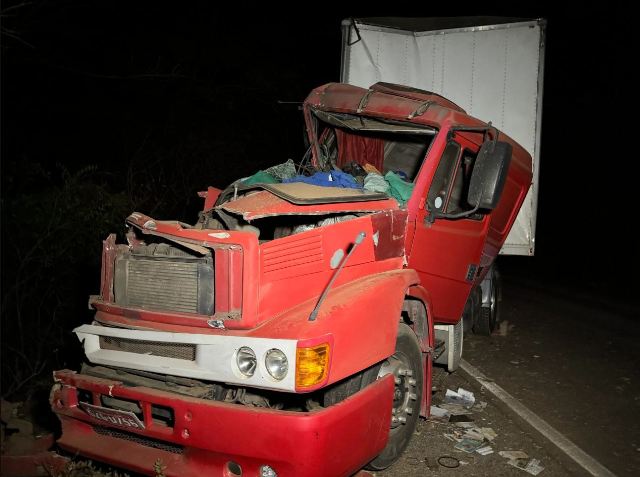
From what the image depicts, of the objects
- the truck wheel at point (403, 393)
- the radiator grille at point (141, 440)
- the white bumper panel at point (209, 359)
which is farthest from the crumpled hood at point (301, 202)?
the radiator grille at point (141, 440)

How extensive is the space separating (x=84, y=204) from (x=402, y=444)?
15.4ft

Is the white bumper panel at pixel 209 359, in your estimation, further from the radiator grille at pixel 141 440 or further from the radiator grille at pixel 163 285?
the radiator grille at pixel 141 440

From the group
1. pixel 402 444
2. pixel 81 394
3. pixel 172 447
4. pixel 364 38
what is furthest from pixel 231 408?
pixel 364 38

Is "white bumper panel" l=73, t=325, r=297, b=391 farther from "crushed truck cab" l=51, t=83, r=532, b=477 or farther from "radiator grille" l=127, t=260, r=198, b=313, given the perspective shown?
"radiator grille" l=127, t=260, r=198, b=313

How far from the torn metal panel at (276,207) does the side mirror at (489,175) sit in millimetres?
721

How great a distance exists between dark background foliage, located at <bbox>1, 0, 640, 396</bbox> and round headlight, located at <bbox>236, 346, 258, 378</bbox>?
3792 mm

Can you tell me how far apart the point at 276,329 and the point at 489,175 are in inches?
78.0

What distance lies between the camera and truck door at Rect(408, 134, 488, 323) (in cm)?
429

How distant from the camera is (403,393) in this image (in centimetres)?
390

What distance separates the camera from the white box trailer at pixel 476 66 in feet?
21.5

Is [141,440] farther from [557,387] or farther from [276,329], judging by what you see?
[557,387]

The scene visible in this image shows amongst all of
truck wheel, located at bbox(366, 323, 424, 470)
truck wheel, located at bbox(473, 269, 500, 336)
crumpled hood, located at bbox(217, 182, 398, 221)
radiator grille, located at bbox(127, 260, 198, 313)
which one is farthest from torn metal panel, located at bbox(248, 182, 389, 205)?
truck wheel, located at bbox(473, 269, 500, 336)

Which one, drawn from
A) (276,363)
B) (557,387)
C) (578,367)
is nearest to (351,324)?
(276,363)

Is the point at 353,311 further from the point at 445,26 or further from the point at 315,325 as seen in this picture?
the point at 445,26
